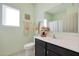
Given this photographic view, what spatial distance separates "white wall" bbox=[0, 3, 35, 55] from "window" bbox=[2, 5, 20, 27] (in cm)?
7

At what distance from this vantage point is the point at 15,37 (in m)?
1.50

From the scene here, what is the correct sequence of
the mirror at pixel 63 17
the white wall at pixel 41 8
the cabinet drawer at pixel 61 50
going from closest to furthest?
the cabinet drawer at pixel 61 50 → the mirror at pixel 63 17 → the white wall at pixel 41 8

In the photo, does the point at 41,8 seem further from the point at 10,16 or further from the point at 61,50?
the point at 61,50

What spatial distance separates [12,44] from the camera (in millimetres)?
1484

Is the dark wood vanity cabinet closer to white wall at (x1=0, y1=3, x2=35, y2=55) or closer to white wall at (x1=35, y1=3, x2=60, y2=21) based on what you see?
white wall at (x1=0, y1=3, x2=35, y2=55)

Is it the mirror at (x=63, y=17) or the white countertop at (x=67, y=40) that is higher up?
the mirror at (x=63, y=17)

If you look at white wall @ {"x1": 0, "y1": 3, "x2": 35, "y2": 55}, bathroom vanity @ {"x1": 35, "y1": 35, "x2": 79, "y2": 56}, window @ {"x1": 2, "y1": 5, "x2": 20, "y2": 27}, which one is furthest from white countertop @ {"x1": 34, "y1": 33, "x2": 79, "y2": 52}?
window @ {"x1": 2, "y1": 5, "x2": 20, "y2": 27}

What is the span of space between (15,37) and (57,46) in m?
0.72

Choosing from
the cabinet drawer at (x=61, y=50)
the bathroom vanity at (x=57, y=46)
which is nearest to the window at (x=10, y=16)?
the bathroom vanity at (x=57, y=46)

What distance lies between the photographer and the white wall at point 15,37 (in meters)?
1.43

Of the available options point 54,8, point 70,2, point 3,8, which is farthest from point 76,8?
point 3,8

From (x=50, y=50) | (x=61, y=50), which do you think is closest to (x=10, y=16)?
(x=50, y=50)

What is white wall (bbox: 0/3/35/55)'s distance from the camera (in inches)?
56.2

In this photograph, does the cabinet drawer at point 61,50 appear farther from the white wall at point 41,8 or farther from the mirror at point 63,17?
the white wall at point 41,8
